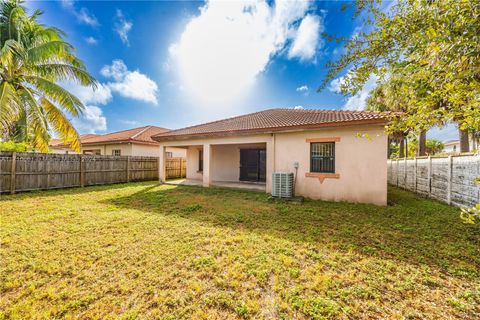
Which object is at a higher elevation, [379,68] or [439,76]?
[379,68]

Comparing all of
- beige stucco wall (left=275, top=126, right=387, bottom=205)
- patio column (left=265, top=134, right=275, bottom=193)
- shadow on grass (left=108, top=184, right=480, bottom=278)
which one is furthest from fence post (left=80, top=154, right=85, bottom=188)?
beige stucco wall (left=275, top=126, right=387, bottom=205)

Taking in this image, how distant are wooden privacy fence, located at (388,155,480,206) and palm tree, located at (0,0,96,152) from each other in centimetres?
1647

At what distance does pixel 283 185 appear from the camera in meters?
7.92

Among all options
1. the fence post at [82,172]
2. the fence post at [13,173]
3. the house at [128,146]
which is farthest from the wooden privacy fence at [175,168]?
the fence post at [13,173]

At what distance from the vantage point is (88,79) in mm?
10141

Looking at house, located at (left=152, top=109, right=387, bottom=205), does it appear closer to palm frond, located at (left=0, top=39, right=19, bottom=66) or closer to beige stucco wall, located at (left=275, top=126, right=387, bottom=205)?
beige stucco wall, located at (left=275, top=126, right=387, bottom=205)

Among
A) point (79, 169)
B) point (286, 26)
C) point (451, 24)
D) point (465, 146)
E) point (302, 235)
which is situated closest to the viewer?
point (451, 24)

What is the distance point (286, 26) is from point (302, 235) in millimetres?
8369

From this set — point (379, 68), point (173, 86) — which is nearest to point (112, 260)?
point (379, 68)

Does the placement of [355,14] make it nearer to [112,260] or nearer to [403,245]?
[403,245]

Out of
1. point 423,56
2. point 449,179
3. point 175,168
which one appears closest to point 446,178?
point 449,179

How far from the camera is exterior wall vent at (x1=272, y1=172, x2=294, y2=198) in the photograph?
25.8 feet

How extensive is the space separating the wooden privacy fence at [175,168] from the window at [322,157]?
11.7 metres

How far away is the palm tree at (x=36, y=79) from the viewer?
Result: 848 centimetres
